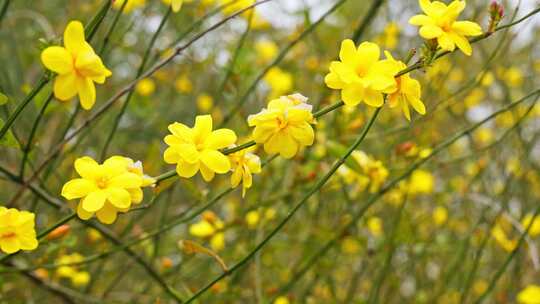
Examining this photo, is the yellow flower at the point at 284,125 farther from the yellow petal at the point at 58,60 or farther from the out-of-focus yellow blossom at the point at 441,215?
the out-of-focus yellow blossom at the point at 441,215

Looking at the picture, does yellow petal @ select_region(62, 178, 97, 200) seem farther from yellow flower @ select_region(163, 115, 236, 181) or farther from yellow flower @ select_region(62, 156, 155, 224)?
yellow flower @ select_region(163, 115, 236, 181)

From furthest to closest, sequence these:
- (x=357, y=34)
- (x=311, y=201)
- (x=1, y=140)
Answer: (x=311, y=201), (x=357, y=34), (x=1, y=140)

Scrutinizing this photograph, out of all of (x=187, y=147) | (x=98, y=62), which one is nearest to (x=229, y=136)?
(x=187, y=147)

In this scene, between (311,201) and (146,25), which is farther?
(146,25)

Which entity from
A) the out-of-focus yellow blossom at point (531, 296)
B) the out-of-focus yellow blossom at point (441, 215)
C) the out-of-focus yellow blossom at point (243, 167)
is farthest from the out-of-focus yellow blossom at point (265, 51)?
the out-of-focus yellow blossom at point (243, 167)

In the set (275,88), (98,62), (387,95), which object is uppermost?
(275,88)

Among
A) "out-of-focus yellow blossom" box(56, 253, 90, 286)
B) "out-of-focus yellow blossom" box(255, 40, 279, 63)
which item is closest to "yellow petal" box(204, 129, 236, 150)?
"out-of-focus yellow blossom" box(56, 253, 90, 286)

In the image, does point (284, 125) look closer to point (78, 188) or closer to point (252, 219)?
point (78, 188)

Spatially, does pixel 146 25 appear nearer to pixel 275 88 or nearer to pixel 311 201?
pixel 275 88
